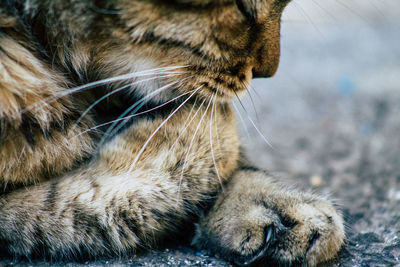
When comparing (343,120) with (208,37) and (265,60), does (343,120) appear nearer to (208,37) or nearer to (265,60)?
(265,60)

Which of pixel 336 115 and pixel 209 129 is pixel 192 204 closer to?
pixel 209 129

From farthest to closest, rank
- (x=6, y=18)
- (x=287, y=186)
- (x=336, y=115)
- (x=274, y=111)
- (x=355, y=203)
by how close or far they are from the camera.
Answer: (x=274, y=111) → (x=336, y=115) → (x=355, y=203) → (x=287, y=186) → (x=6, y=18)

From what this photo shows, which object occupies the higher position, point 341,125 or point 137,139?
point 137,139

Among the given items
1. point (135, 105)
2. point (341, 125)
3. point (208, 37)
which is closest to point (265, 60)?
point (208, 37)

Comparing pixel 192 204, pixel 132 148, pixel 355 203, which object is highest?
pixel 132 148

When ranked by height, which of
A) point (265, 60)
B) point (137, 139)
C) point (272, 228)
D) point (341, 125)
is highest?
point (265, 60)

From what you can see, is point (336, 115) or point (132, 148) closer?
point (132, 148)

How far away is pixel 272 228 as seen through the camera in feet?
2.55

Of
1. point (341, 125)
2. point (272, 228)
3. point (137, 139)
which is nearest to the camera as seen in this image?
point (272, 228)

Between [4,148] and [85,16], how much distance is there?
297 mm

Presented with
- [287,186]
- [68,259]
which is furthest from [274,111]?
[68,259]

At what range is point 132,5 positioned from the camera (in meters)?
0.78

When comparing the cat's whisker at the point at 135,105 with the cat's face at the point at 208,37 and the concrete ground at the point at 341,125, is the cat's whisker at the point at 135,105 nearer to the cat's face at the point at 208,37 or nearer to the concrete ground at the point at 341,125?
the cat's face at the point at 208,37

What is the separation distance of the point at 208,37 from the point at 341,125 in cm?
109
